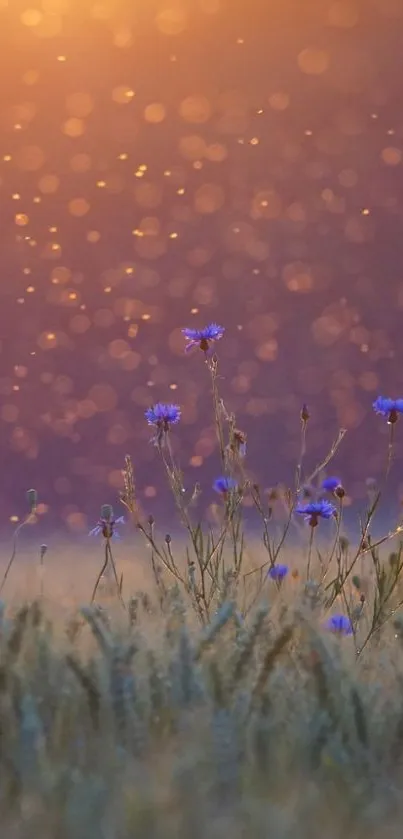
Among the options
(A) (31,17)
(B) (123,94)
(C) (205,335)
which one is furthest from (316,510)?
(A) (31,17)

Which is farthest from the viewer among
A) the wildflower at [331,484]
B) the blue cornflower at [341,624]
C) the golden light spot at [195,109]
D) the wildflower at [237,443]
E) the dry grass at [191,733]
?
the golden light spot at [195,109]

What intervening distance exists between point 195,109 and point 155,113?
103mm

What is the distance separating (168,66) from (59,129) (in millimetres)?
325

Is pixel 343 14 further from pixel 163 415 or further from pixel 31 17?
pixel 163 415

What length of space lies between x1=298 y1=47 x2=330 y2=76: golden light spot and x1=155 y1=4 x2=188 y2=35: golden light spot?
316 millimetres

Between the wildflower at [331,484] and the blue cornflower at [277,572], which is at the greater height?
the wildflower at [331,484]

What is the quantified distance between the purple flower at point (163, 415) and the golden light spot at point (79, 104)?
3.60 feet

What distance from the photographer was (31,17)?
2639 millimetres

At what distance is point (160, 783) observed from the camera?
83 cm

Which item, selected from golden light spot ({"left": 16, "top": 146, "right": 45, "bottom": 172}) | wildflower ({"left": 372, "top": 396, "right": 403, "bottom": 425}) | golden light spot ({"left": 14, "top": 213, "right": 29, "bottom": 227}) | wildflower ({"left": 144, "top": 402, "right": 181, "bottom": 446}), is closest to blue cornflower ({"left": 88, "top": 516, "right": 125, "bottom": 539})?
wildflower ({"left": 144, "top": 402, "right": 181, "bottom": 446})

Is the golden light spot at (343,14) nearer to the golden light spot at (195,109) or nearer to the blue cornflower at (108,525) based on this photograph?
the golden light spot at (195,109)

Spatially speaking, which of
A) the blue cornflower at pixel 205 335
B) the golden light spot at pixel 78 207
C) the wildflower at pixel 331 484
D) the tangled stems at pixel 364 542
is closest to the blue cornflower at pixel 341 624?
the tangled stems at pixel 364 542

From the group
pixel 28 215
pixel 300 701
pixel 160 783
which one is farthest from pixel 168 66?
pixel 160 783

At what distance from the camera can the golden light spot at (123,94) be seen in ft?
8.61
